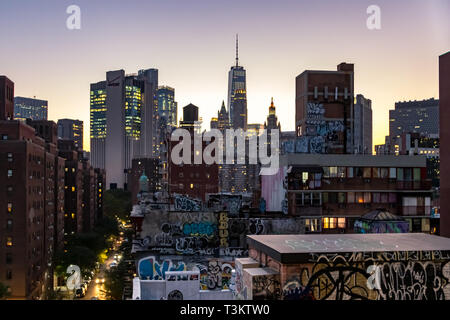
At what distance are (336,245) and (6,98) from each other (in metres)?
82.0

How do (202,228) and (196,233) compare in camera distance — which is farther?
(202,228)

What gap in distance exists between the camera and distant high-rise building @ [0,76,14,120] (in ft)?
264

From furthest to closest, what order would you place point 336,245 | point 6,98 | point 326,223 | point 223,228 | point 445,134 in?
1. point 6,98
2. point 326,223
3. point 223,228
4. point 445,134
5. point 336,245

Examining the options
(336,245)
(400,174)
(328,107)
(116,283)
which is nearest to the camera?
(336,245)

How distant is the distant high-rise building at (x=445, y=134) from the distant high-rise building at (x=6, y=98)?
232 ft

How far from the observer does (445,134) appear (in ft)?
98.3

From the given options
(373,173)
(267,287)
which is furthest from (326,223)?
(267,287)

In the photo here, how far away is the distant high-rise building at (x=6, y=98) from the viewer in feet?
264

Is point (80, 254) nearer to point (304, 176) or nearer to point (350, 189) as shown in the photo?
point (304, 176)

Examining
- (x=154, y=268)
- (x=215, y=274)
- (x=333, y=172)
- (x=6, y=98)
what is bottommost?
(x=215, y=274)

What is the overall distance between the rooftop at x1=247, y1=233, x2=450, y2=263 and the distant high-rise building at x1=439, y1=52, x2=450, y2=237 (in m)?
17.0

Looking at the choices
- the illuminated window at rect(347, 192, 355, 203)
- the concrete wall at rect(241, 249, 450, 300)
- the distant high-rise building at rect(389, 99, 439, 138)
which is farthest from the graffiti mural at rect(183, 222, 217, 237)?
the distant high-rise building at rect(389, 99, 439, 138)

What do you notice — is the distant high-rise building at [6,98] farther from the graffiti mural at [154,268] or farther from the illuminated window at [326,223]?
the illuminated window at [326,223]

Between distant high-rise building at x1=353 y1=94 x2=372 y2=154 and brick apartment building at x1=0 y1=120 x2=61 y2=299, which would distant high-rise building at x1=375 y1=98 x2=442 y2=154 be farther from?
brick apartment building at x1=0 y1=120 x2=61 y2=299
